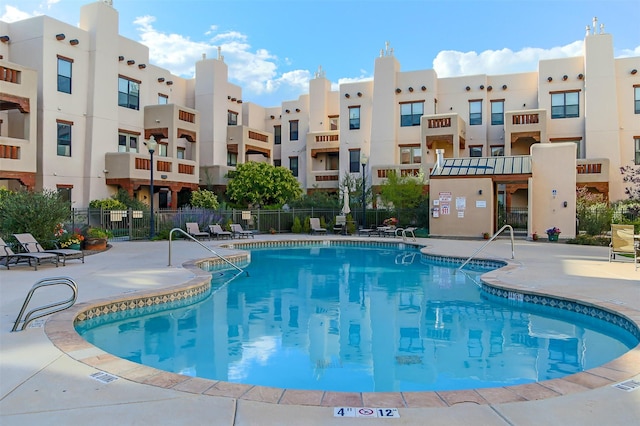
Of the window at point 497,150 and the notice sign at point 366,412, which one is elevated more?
the window at point 497,150

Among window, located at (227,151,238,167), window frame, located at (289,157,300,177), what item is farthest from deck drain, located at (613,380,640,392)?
window frame, located at (289,157,300,177)

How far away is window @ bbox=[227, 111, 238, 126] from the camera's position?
1382 inches

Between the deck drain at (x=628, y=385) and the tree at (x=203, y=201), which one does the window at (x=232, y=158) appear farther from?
the deck drain at (x=628, y=385)

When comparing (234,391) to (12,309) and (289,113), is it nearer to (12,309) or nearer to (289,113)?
(12,309)

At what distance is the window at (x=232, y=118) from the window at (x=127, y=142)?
850cm

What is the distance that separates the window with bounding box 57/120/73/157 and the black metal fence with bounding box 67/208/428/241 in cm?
403

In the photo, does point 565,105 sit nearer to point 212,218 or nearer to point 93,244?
point 212,218

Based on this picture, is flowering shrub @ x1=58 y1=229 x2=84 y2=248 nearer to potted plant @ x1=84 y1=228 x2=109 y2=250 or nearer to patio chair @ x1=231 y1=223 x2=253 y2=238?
potted plant @ x1=84 y1=228 x2=109 y2=250

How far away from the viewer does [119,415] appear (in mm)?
3613

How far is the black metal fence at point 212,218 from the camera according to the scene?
68.6 ft

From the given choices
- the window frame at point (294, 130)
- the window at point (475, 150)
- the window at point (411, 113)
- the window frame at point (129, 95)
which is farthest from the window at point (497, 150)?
the window frame at point (129, 95)

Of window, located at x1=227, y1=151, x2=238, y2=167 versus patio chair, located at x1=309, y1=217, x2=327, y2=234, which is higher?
window, located at x1=227, y1=151, x2=238, y2=167

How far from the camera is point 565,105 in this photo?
30031 mm

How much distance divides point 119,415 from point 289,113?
123ft
